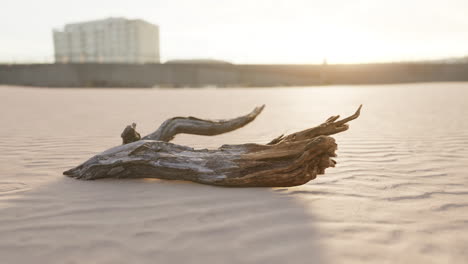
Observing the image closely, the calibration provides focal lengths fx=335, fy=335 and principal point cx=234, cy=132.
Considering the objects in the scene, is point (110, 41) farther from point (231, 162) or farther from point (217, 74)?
point (231, 162)

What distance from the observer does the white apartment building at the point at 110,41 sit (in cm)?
4894

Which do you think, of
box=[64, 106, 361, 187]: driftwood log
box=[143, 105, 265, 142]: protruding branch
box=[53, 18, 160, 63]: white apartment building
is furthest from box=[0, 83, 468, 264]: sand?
box=[53, 18, 160, 63]: white apartment building

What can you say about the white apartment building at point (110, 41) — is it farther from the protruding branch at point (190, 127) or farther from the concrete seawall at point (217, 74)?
the protruding branch at point (190, 127)

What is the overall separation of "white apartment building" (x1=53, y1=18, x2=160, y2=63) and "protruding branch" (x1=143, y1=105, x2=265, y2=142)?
1709 inches

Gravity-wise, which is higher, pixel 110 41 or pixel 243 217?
pixel 110 41

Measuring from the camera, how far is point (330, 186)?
3.09m

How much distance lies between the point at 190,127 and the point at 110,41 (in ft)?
175

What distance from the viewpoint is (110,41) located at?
5209 cm

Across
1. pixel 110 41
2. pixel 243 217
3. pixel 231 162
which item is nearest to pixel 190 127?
pixel 231 162

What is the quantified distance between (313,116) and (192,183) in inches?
256

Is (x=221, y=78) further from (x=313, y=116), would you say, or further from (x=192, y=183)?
(x=192, y=183)

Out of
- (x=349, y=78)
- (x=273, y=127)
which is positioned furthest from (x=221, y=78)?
(x=273, y=127)

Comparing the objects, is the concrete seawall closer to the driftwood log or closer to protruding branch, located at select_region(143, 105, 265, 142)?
protruding branch, located at select_region(143, 105, 265, 142)

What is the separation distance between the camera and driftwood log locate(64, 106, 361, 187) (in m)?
2.79
